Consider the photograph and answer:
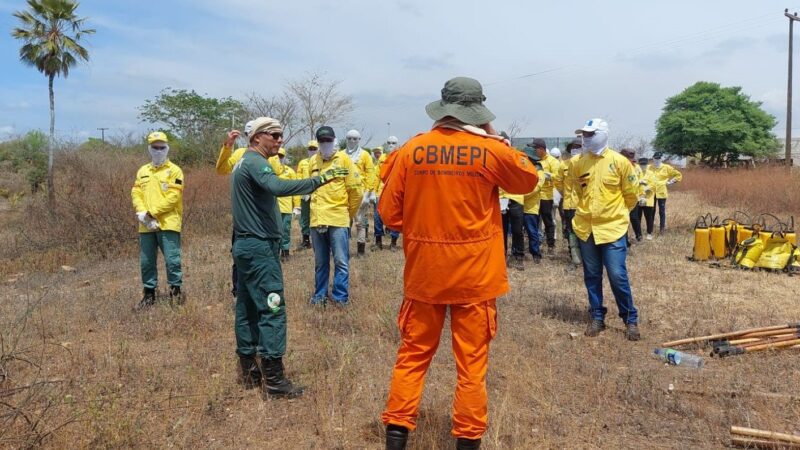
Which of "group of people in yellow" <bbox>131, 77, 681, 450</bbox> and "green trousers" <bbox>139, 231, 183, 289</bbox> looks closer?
"group of people in yellow" <bbox>131, 77, 681, 450</bbox>

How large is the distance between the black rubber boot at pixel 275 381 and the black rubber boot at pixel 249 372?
0.17 m

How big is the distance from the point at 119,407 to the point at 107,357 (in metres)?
1.07

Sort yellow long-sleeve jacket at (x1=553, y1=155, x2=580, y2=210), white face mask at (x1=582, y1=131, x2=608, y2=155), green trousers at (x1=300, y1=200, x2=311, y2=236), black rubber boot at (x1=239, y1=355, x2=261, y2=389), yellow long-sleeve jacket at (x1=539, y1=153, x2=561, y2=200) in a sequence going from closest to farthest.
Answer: black rubber boot at (x1=239, y1=355, x2=261, y2=389), white face mask at (x1=582, y1=131, x2=608, y2=155), yellow long-sleeve jacket at (x1=553, y1=155, x2=580, y2=210), yellow long-sleeve jacket at (x1=539, y1=153, x2=561, y2=200), green trousers at (x1=300, y1=200, x2=311, y2=236)

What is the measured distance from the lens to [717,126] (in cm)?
3391

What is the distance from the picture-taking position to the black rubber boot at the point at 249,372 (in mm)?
3779

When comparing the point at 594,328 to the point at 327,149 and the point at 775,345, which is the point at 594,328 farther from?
the point at 327,149

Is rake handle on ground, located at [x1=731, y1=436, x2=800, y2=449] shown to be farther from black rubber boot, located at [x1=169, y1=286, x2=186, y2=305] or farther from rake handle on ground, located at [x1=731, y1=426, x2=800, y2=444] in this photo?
black rubber boot, located at [x1=169, y1=286, x2=186, y2=305]

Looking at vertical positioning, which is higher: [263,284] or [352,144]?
[352,144]

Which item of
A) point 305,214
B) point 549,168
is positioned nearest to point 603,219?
point 549,168

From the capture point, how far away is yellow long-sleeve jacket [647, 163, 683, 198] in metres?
11.6

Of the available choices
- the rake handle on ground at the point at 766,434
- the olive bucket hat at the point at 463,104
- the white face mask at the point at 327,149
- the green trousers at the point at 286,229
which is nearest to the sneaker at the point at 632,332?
the rake handle on ground at the point at 766,434

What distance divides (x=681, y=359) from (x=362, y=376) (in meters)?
2.50

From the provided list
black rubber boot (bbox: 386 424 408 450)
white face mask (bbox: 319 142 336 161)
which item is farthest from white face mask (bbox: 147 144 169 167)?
black rubber boot (bbox: 386 424 408 450)

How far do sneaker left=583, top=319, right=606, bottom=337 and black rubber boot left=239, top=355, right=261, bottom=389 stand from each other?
2981 mm
